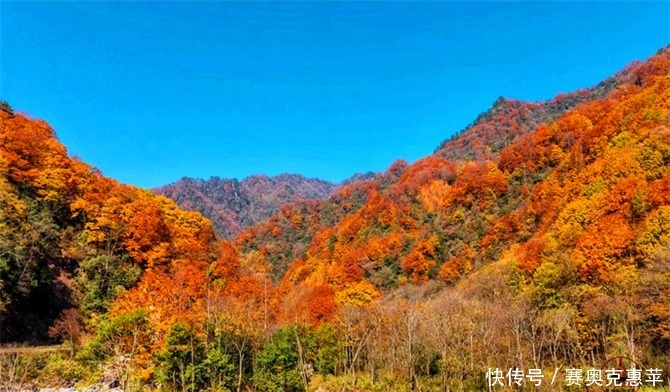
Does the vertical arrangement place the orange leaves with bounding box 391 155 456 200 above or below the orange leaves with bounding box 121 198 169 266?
above

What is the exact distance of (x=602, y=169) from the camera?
A: 53031 mm

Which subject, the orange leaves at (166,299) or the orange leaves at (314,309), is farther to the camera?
the orange leaves at (314,309)

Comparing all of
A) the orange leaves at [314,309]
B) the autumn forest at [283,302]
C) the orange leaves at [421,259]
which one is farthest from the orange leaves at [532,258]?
the orange leaves at [421,259]

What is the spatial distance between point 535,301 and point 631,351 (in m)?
11.5

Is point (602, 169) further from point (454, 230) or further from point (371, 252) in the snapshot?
point (371, 252)

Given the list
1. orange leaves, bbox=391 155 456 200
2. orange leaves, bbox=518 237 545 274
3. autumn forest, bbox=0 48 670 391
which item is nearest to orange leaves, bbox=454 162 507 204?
orange leaves, bbox=391 155 456 200

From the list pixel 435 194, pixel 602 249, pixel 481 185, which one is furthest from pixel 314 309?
pixel 435 194

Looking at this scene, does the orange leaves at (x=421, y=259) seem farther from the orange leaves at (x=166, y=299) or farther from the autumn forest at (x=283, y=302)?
the orange leaves at (x=166, y=299)

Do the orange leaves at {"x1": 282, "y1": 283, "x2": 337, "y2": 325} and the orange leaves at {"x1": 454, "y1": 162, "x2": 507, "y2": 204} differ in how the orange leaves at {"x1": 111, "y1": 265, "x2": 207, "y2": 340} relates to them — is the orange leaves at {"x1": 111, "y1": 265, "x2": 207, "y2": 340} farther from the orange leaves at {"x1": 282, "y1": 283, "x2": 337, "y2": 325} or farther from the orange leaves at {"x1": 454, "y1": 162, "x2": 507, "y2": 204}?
the orange leaves at {"x1": 454, "y1": 162, "x2": 507, "y2": 204}

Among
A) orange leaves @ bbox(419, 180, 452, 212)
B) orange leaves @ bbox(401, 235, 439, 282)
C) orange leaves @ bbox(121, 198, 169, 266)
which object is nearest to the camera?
orange leaves @ bbox(121, 198, 169, 266)

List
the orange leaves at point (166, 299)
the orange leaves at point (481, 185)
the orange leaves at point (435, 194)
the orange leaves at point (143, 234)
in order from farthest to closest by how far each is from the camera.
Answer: the orange leaves at point (435, 194)
the orange leaves at point (481, 185)
the orange leaves at point (143, 234)
the orange leaves at point (166, 299)

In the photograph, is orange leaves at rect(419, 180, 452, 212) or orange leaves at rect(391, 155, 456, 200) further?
orange leaves at rect(391, 155, 456, 200)

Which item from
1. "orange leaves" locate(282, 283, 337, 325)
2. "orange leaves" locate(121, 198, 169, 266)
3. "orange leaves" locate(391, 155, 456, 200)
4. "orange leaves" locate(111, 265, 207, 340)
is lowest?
"orange leaves" locate(282, 283, 337, 325)

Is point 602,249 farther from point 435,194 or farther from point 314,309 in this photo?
point 435,194
